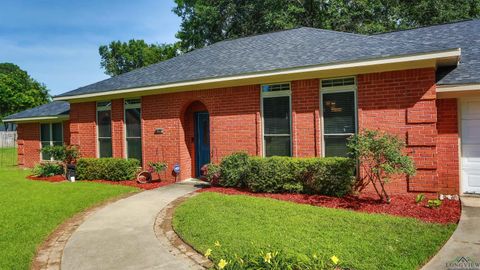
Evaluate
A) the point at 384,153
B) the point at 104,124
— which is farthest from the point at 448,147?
the point at 104,124

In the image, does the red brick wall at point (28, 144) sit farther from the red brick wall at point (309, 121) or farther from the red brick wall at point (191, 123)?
the red brick wall at point (191, 123)

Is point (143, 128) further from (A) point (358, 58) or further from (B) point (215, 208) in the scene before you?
(A) point (358, 58)

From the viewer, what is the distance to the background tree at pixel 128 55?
51.8 meters

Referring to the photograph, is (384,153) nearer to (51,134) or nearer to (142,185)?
(142,185)

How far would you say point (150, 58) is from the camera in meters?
51.8

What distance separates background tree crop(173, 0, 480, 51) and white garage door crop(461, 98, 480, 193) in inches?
636

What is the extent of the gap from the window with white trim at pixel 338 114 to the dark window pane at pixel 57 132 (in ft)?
44.5

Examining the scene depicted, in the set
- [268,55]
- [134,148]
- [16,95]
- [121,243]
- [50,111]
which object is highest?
[16,95]

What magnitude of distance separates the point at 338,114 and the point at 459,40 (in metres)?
4.73

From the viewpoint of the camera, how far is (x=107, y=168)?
12242mm

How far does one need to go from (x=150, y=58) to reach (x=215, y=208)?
48345mm

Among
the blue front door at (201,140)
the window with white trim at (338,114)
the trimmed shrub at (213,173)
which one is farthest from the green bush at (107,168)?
the window with white trim at (338,114)

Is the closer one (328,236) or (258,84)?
(328,236)

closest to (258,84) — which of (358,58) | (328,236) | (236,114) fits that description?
(236,114)
